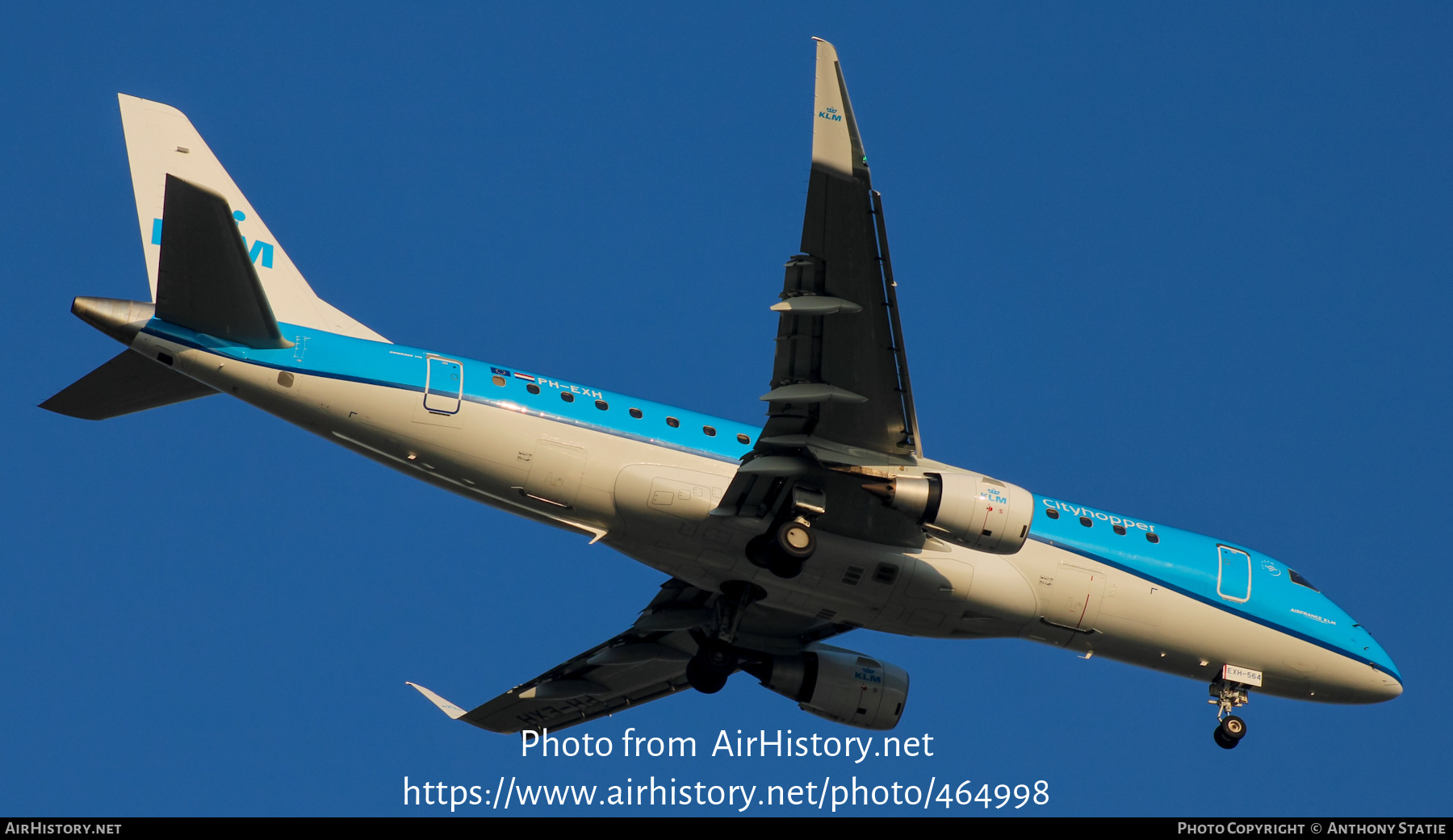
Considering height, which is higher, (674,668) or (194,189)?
(194,189)

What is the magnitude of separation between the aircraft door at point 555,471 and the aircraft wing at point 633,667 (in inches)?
226

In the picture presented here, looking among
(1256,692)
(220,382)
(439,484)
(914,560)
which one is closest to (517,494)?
(439,484)

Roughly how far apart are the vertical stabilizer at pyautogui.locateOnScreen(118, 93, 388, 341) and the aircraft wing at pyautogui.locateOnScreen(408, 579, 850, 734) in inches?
322

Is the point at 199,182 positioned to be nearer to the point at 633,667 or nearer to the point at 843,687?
the point at 633,667

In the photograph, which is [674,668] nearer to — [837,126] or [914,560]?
[914,560]

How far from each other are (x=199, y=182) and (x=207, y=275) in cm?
289

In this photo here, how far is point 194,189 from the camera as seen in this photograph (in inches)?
742

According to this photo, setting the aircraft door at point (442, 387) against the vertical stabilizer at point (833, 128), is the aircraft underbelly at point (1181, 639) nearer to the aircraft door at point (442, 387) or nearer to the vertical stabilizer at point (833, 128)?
the vertical stabilizer at point (833, 128)

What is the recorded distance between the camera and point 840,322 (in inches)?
803

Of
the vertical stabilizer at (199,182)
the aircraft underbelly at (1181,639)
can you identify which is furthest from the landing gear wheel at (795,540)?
the vertical stabilizer at (199,182)

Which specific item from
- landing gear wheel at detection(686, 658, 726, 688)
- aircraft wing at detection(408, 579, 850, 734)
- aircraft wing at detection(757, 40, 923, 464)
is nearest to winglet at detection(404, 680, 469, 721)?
aircraft wing at detection(408, 579, 850, 734)

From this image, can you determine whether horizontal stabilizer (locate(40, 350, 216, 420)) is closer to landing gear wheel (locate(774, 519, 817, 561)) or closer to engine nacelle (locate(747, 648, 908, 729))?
landing gear wheel (locate(774, 519, 817, 561))

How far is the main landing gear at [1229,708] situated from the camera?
2641 cm

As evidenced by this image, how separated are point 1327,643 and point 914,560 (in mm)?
8625
